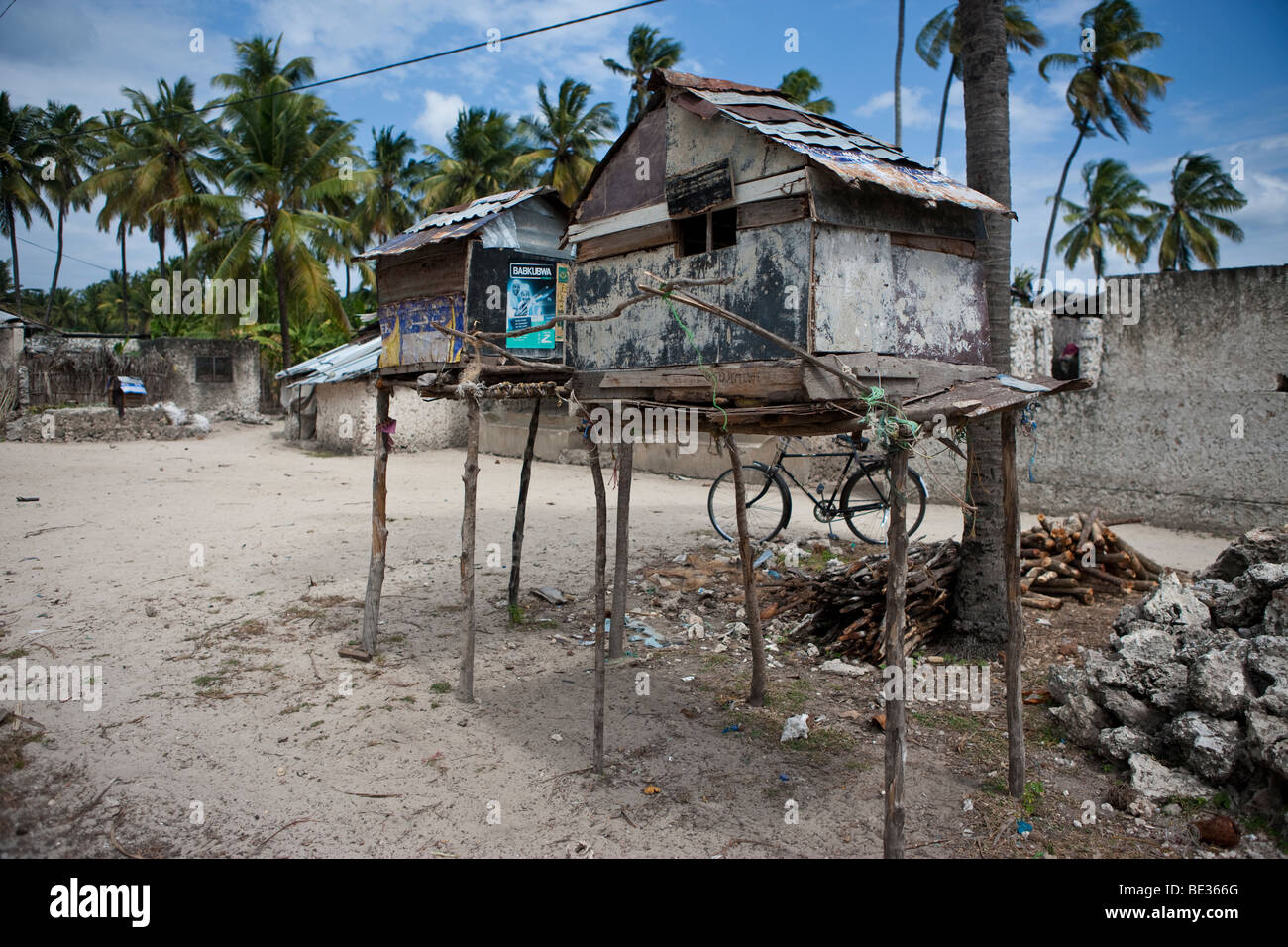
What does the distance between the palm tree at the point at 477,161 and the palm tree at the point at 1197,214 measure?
25301mm

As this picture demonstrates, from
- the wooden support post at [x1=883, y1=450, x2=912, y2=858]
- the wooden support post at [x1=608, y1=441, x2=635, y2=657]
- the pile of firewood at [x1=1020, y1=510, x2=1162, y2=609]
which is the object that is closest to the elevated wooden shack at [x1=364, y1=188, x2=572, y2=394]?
the wooden support post at [x1=608, y1=441, x2=635, y2=657]

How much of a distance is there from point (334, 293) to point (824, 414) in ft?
78.3

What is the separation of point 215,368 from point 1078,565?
2778cm

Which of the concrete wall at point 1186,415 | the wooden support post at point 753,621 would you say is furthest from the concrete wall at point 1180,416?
the wooden support post at point 753,621

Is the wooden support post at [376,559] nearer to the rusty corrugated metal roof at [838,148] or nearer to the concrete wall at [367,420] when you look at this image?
the rusty corrugated metal roof at [838,148]

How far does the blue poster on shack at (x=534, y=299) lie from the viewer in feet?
22.3

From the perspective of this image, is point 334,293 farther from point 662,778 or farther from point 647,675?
point 662,778

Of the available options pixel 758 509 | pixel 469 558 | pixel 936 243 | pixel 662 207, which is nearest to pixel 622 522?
pixel 469 558

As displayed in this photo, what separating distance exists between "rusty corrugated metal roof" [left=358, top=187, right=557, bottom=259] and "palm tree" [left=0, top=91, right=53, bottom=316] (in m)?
34.5
